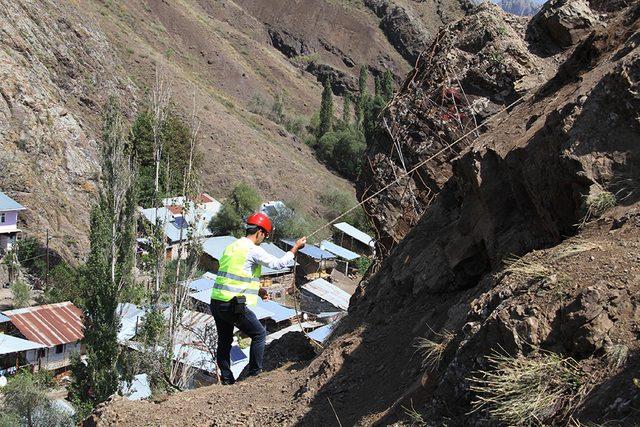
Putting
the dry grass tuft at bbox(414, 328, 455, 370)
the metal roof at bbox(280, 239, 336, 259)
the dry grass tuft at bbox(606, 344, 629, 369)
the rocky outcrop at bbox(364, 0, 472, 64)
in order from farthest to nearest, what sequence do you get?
the rocky outcrop at bbox(364, 0, 472, 64)
the metal roof at bbox(280, 239, 336, 259)
the dry grass tuft at bbox(414, 328, 455, 370)
the dry grass tuft at bbox(606, 344, 629, 369)

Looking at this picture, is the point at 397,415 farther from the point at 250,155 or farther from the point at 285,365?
the point at 250,155

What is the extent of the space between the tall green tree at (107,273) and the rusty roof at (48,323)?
719 centimetres

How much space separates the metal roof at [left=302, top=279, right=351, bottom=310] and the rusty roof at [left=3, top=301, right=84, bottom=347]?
1175 centimetres

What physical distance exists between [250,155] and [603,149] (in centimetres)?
4858

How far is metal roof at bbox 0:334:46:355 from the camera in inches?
952

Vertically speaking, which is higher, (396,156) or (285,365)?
(396,156)

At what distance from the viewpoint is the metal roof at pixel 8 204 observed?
106 feet

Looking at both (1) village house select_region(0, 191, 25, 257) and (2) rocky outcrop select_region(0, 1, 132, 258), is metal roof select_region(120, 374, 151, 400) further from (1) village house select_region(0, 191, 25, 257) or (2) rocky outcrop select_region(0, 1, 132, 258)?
(1) village house select_region(0, 191, 25, 257)

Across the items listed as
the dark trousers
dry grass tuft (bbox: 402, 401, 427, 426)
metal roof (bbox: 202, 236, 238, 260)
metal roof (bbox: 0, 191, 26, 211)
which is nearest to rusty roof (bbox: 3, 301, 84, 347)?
metal roof (bbox: 0, 191, 26, 211)

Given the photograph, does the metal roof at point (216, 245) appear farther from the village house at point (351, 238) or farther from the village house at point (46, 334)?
the village house at point (46, 334)

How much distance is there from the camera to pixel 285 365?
22.2 feet

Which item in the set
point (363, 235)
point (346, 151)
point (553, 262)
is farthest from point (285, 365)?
point (346, 151)

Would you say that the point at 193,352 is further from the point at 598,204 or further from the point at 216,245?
the point at 598,204

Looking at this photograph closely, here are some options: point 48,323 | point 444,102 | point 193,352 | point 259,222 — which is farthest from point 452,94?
point 48,323
